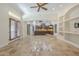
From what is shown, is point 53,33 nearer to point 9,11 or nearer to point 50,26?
point 50,26

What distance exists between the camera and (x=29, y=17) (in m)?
6.27

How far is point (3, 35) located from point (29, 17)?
4.41 ft

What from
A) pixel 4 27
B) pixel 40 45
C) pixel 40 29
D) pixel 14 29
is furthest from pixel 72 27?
pixel 4 27

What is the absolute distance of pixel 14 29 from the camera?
22.5ft

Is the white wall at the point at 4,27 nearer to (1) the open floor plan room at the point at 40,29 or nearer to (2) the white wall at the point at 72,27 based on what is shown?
(1) the open floor plan room at the point at 40,29

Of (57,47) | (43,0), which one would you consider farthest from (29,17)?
(43,0)

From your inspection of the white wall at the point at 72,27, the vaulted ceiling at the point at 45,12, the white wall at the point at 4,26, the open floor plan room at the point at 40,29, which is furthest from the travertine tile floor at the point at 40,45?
the vaulted ceiling at the point at 45,12

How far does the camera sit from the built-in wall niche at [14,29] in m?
6.38

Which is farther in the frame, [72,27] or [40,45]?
[72,27]

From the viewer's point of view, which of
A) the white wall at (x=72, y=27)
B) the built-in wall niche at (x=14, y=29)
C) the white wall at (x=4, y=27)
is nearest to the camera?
the white wall at (x=4, y=27)

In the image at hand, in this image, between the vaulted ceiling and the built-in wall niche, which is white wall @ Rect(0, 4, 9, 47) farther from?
the vaulted ceiling

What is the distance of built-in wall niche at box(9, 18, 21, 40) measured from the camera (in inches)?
251

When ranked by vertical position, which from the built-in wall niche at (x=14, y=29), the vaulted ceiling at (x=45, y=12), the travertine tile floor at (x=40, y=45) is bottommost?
the travertine tile floor at (x=40, y=45)

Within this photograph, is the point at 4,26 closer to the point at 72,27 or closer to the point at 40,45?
the point at 40,45
